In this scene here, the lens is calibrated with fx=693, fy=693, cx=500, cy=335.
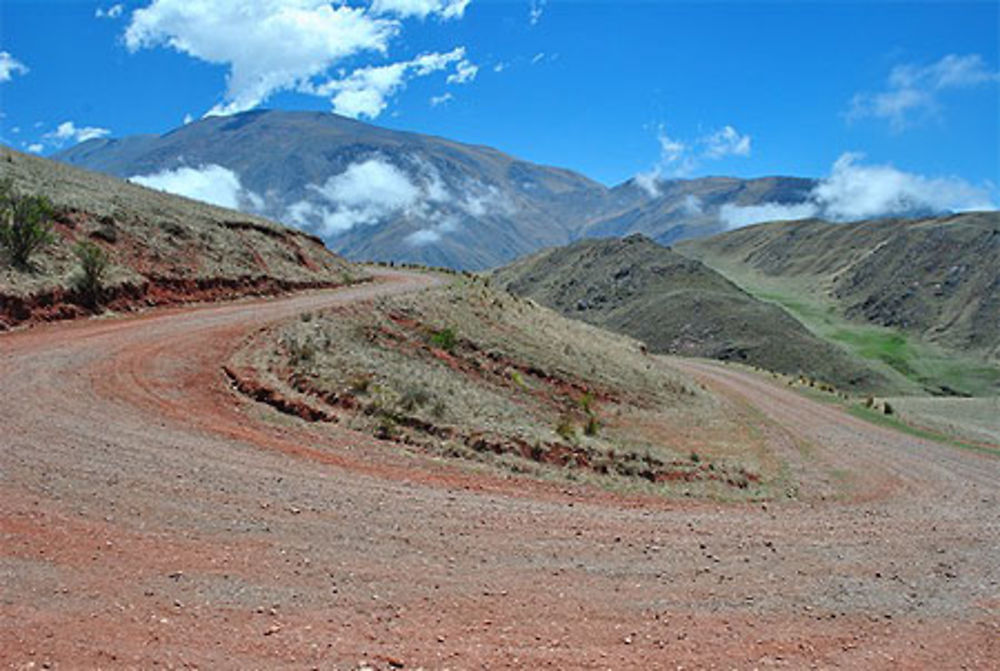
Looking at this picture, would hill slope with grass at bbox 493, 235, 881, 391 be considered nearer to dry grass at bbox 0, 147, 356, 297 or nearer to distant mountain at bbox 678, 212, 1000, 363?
distant mountain at bbox 678, 212, 1000, 363

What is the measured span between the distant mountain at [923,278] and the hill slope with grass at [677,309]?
34880 mm

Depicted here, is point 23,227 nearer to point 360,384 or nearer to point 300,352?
point 300,352

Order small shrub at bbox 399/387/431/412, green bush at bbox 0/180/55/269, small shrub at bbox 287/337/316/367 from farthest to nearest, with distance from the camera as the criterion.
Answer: green bush at bbox 0/180/55/269
small shrub at bbox 287/337/316/367
small shrub at bbox 399/387/431/412

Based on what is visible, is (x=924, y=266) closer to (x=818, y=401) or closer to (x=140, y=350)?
(x=818, y=401)

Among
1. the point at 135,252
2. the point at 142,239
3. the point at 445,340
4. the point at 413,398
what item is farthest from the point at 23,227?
the point at 413,398

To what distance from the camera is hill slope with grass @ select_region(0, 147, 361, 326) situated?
66.7ft

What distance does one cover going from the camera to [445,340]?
23656 millimetres

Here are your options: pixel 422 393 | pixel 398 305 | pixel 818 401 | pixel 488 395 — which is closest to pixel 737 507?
pixel 422 393

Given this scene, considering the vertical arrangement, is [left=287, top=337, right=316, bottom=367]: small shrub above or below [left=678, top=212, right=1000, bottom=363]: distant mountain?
below

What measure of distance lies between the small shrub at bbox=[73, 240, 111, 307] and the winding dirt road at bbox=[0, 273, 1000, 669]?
767cm

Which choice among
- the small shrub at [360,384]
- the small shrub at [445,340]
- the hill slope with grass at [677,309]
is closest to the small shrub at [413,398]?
the small shrub at [360,384]

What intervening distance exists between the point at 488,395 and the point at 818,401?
2685cm

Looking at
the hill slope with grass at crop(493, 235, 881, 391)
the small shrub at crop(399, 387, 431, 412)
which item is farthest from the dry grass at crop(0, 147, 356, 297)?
the hill slope with grass at crop(493, 235, 881, 391)

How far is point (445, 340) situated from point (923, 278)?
136 m
